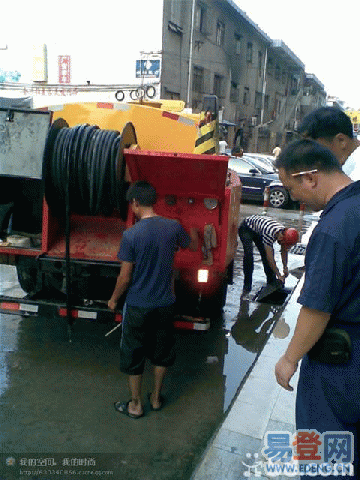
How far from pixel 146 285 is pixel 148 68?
674 inches

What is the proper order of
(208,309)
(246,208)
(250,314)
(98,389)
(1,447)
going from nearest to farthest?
(1,447), (98,389), (208,309), (250,314), (246,208)

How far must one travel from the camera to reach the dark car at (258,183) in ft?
45.3

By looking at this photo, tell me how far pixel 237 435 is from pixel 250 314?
2691mm

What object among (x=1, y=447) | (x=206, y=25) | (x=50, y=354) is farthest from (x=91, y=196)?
(x=206, y=25)

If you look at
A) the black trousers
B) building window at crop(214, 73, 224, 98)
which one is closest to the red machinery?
the black trousers

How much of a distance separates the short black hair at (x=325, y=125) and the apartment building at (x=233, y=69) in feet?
25.4

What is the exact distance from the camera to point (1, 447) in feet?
9.84

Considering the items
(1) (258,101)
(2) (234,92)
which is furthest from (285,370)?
(1) (258,101)

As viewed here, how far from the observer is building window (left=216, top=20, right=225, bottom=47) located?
24.0 m

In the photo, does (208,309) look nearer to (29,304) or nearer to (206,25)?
(29,304)

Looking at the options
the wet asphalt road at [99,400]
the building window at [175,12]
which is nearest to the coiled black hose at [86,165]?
the wet asphalt road at [99,400]

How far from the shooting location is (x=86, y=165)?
3.96 metres

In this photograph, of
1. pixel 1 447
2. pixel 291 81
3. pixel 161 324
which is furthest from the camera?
pixel 291 81

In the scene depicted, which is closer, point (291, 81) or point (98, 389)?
point (98, 389)
